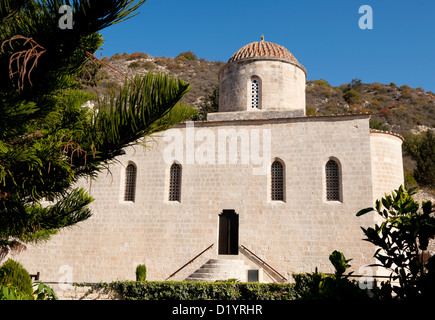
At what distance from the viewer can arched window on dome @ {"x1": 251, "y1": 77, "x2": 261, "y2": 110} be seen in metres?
15.2

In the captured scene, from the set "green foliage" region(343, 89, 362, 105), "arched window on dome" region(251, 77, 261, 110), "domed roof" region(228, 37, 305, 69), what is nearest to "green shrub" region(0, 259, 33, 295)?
"arched window on dome" region(251, 77, 261, 110)

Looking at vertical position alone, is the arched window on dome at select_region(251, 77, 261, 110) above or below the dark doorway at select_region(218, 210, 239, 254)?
above

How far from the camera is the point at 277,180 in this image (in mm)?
13758

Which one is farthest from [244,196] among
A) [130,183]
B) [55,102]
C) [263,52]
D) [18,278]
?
[55,102]

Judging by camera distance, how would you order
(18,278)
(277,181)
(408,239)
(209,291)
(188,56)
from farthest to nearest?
1. (188,56)
2. (277,181)
3. (209,291)
4. (18,278)
5. (408,239)

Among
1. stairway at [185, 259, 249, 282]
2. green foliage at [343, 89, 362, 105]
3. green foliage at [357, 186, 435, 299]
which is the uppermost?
green foliage at [343, 89, 362, 105]

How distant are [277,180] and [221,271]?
3.83m

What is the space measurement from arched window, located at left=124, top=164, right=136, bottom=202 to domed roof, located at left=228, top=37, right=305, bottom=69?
5943mm

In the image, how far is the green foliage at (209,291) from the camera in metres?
9.88

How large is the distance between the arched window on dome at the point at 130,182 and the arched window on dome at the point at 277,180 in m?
5.24

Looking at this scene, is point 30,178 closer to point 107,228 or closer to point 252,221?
point 252,221

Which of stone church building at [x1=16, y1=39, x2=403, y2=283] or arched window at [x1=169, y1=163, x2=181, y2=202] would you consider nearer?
stone church building at [x1=16, y1=39, x2=403, y2=283]

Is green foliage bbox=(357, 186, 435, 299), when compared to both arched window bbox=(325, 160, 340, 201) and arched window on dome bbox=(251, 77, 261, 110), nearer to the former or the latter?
arched window bbox=(325, 160, 340, 201)

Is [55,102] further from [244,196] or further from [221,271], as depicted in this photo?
[244,196]
